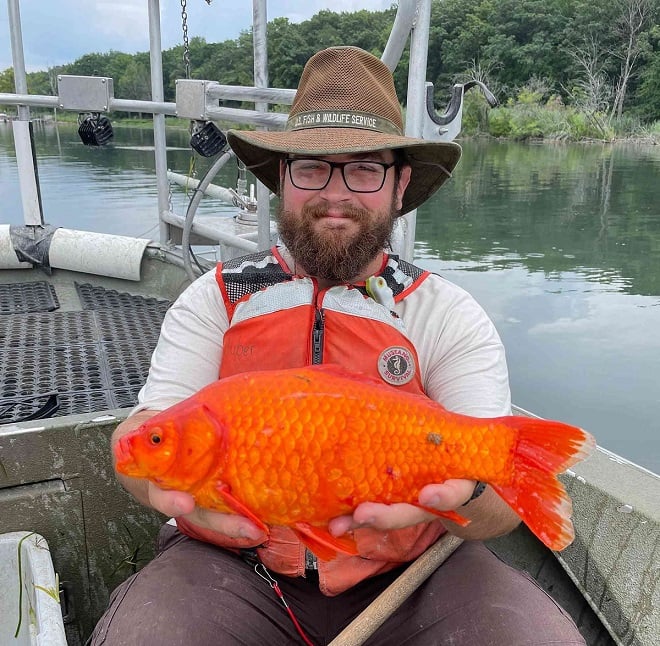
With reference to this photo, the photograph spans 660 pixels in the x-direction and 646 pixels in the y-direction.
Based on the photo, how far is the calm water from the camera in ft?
21.6

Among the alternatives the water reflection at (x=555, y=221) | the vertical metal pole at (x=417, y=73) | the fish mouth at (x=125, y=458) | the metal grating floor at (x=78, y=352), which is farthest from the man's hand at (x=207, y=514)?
the water reflection at (x=555, y=221)

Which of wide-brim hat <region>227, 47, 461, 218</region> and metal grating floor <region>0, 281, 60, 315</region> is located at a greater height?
wide-brim hat <region>227, 47, 461, 218</region>

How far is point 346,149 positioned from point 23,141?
12.2 ft

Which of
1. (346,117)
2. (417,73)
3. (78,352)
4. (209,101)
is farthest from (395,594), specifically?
(209,101)

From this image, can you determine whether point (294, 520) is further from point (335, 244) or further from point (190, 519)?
point (335, 244)

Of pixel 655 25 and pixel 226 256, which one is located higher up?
pixel 655 25

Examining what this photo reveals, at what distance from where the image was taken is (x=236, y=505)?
141 centimetres

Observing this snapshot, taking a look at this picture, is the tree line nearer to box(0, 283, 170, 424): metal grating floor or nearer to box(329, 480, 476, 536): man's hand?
box(0, 283, 170, 424): metal grating floor

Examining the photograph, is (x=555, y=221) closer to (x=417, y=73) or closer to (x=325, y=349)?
(x=417, y=73)

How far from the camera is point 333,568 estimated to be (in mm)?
1859

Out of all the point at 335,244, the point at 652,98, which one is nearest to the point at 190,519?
the point at 335,244

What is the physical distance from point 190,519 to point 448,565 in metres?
0.79

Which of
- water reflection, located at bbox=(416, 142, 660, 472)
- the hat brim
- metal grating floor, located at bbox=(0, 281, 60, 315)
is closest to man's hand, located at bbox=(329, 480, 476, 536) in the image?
the hat brim

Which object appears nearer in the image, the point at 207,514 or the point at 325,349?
the point at 207,514
